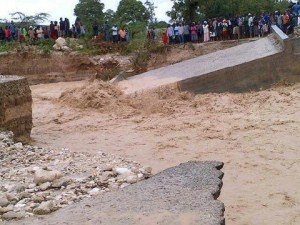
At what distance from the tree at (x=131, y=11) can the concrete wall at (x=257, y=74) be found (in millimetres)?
19413

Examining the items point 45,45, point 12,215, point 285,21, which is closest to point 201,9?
point 285,21

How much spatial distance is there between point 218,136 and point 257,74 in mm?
3323

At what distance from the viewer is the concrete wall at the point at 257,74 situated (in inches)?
467

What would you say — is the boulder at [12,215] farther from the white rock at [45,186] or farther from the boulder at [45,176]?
the boulder at [45,176]

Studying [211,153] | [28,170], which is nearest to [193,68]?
[211,153]

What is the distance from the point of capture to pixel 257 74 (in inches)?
474

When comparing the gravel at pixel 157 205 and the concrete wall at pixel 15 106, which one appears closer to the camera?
the gravel at pixel 157 205

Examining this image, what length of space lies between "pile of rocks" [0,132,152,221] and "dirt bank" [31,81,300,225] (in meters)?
1.46

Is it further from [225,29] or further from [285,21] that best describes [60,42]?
[285,21]

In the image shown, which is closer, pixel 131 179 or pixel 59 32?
pixel 131 179

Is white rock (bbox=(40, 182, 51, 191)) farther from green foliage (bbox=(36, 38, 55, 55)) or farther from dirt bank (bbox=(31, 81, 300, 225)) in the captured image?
green foliage (bbox=(36, 38, 55, 55))

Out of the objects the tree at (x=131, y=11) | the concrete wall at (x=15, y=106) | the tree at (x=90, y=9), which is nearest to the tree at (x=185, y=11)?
the tree at (x=131, y=11)

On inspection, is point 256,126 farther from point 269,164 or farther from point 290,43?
point 290,43

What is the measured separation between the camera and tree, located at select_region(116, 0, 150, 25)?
31.1m
